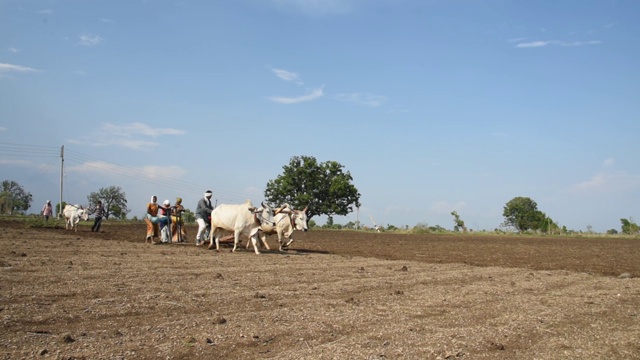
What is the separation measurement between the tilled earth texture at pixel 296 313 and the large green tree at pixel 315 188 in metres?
60.5

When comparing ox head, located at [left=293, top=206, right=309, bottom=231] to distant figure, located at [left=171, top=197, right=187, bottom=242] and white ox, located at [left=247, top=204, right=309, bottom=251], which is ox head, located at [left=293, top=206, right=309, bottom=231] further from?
distant figure, located at [left=171, top=197, right=187, bottom=242]

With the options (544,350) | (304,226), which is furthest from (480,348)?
(304,226)

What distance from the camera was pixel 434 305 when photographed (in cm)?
910

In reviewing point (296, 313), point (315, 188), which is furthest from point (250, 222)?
point (315, 188)

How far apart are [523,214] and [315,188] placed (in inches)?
1481

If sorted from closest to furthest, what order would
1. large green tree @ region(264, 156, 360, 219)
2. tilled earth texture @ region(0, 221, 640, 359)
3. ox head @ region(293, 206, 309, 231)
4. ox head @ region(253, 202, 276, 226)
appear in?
tilled earth texture @ region(0, 221, 640, 359), ox head @ region(253, 202, 276, 226), ox head @ region(293, 206, 309, 231), large green tree @ region(264, 156, 360, 219)

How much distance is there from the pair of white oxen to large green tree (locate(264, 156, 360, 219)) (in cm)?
5272

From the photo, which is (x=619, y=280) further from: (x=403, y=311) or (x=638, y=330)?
(x=403, y=311)

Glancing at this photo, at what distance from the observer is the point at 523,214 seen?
9112 centimetres

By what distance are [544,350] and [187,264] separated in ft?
30.3

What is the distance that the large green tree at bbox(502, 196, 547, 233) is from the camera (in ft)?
281

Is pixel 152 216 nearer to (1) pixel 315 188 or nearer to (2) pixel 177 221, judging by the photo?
(2) pixel 177 221

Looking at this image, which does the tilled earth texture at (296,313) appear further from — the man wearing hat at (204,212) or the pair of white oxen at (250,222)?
the man wearing hat at (204,212)

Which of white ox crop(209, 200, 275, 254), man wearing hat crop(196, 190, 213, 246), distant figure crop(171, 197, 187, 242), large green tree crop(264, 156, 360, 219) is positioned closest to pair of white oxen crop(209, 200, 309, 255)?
white ox crop(209, 200, 275, 254)
